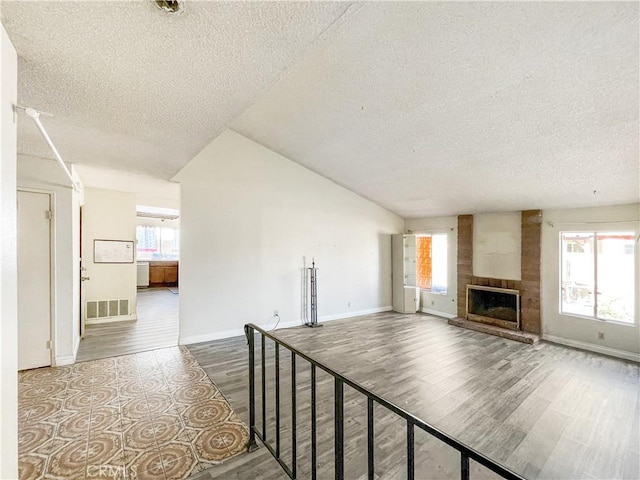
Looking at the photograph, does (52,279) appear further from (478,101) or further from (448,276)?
(448,276)

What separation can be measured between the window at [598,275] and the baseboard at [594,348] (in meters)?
0.46

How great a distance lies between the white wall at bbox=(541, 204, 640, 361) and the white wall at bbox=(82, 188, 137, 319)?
26.4 ft

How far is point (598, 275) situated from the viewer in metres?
4.46

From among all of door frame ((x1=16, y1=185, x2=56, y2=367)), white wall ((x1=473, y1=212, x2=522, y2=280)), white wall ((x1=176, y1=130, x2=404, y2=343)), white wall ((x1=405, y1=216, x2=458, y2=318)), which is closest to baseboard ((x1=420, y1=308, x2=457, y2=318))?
white wall ((x1=405, y1=216, x2=458, y2=318))

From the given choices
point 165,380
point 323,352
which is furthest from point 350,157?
point 165,380

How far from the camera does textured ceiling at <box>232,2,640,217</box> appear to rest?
2.07 meters

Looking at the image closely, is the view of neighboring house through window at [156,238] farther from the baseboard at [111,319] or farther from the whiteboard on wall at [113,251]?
the baseboard at [111,319]

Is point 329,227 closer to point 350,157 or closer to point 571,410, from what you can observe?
point 350,157

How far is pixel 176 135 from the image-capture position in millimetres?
2629

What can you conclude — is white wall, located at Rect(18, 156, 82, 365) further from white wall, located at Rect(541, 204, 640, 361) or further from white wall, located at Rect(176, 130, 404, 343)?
white wall, located at Rect(541, 204, 640, 361)

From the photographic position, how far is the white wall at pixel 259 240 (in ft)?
14.7

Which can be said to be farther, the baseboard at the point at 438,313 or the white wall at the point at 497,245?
the baseboard at the point at 438,313

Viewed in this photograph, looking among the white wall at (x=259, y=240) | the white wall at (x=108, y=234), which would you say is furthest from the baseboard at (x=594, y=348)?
the white wall at (x=108, y=234)

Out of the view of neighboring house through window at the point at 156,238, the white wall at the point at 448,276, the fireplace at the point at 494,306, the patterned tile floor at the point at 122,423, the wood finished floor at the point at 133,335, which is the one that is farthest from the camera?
the view of neighboring house through window at the point at 156,238
